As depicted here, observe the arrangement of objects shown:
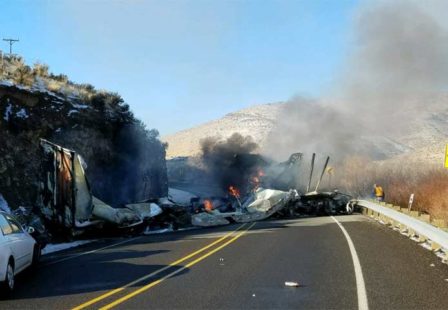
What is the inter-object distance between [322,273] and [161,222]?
15.3 meters

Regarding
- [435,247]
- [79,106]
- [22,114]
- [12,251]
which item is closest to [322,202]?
[79,106]

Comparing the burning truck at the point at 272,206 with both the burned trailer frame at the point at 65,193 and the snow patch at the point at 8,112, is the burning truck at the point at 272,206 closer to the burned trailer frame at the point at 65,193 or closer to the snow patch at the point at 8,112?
the burned trailer frame at the point at 65,193

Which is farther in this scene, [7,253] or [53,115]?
[53,115]

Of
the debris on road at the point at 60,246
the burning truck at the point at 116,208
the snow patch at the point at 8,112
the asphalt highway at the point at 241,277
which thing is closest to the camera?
the asphalt highway at the point at 241,277

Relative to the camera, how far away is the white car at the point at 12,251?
898 centimetres

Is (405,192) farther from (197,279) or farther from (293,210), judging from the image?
(197,279)

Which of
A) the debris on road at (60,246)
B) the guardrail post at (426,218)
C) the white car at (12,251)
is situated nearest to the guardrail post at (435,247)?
the guardrail post at (426,218)

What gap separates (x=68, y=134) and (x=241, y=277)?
72.6 ft

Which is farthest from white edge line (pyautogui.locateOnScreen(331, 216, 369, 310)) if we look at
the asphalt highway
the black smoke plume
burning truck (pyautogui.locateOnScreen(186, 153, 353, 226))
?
the black smoke plume

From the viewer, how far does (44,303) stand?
8062 mm

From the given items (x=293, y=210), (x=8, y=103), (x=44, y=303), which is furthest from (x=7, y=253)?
(x=293, y=210)

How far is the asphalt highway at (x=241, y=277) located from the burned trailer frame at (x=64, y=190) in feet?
9.93

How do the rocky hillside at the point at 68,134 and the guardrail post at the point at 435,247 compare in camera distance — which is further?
the rocky hillside at the point at 68,134

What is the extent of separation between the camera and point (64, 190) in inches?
723
